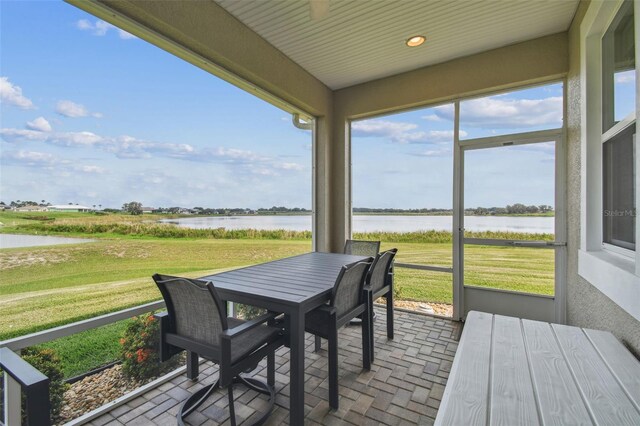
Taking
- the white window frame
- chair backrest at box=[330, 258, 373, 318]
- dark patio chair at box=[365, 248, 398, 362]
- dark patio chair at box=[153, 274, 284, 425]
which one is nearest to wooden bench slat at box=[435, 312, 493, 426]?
chair backrest at box=[330, 258, 373, 318]

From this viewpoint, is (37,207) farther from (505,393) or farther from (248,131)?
(505,393)

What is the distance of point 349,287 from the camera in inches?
86.3

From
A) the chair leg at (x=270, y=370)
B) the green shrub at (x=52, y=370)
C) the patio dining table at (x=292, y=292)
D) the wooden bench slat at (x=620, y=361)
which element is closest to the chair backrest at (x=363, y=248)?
the patio dining table at (x=292, y=292)

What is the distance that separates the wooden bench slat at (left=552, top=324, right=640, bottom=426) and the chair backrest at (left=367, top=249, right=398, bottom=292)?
131cm

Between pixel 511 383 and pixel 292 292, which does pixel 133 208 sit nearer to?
pixel 292 292

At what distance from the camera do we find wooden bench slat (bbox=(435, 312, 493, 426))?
38.3 inches

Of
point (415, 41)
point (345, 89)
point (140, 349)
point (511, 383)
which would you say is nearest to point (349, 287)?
point (511, 383)

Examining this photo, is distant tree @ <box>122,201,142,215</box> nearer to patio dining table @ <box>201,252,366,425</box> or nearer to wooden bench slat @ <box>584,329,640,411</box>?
patio dining table @ <box>201,252,366,425</box>

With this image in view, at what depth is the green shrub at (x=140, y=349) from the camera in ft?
7.31

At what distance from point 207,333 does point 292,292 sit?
22.9 inches

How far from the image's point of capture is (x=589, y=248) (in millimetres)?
2230

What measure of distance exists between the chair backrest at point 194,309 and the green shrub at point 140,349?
0.68 m

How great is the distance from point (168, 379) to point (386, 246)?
2.99m

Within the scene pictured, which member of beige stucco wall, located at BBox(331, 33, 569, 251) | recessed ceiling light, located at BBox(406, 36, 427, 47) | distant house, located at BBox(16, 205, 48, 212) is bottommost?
distant house, located at BBox(16, 205, 48, 212)
